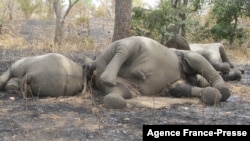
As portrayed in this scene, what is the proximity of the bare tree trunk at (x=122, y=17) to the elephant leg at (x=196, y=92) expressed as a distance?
353 centimetres

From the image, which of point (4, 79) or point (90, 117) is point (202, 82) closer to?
point (90, 117)

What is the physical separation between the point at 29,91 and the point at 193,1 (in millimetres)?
9429

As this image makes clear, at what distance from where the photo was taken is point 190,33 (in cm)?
1400

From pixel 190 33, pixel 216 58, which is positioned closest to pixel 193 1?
pixel 190 33

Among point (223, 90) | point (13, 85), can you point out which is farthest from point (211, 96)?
point (13, 85)

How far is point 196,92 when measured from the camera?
18.1 ft

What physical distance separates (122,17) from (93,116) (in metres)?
4.89

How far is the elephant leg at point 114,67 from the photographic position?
508cm

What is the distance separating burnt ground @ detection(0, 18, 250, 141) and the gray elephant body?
15 cm

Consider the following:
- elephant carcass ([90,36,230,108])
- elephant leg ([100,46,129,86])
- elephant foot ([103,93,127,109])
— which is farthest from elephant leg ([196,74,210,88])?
elephant foot ([103,93,127,109])

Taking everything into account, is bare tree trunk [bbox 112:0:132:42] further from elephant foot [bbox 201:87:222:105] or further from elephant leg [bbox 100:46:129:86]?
elephant foot [bbox 201:87:222:105]

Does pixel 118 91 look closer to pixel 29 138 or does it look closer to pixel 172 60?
pixel 172 60

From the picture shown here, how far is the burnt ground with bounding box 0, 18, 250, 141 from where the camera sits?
385 centimetres

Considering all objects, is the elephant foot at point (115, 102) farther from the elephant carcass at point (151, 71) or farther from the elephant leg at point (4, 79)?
the elephant leg at point (4, 79)
